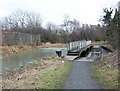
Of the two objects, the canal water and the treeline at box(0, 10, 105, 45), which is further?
the treeline at box(0, 10, 105, 45)

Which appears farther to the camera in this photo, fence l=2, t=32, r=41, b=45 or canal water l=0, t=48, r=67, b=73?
fence l=2, t=32, r=41, b=45

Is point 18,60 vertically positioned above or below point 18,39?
below

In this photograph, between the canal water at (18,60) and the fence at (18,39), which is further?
the fence at (18,39)

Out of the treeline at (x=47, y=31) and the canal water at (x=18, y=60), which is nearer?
the canal water at (x=18, y=60)

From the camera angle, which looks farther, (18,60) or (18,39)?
(18,39)

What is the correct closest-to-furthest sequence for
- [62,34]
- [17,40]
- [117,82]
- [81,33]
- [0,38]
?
[117,82] < [0,38] < [17,40] < [81,33] < [62,34]

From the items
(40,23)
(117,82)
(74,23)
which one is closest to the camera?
(117,82)

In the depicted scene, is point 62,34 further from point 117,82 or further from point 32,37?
point 117,82

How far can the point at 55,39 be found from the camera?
7069cm

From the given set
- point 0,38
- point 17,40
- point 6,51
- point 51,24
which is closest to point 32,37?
point 17,40

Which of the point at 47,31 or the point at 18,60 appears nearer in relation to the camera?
the point at 18,60

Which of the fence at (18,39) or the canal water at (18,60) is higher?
the fence at (18,39)

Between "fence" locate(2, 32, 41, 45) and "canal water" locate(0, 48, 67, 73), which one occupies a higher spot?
"fence" locate(2, 32, 41, 45)

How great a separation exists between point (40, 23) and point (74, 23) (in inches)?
482
